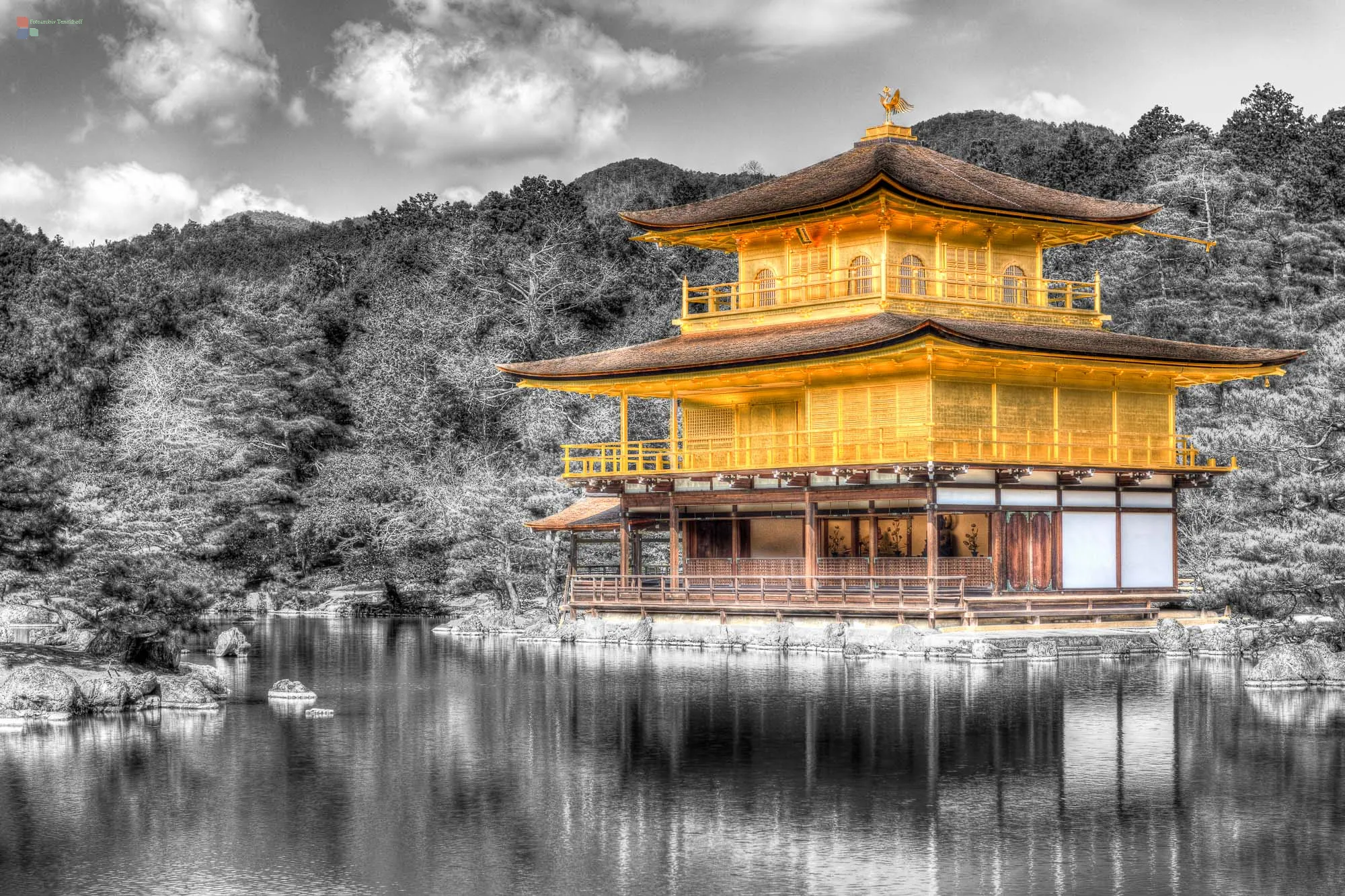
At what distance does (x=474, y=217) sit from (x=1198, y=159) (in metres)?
37.3

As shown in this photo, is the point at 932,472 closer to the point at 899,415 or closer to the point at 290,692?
the point at 899,415

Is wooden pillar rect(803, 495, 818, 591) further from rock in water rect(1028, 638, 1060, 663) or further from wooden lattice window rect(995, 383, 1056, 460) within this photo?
rock in water rect(1028, 638, 1060, 663)

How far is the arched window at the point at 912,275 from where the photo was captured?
40250 millimetres

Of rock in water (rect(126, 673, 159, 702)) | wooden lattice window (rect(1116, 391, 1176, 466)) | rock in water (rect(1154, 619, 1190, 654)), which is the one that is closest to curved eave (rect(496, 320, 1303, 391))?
wooden lattice window (rect(1116, 391, 1176, 466))

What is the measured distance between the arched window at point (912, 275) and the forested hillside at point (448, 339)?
7.54 m

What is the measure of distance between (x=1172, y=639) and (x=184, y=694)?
20.0m

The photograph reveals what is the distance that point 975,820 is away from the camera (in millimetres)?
16234

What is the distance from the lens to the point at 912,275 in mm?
40406

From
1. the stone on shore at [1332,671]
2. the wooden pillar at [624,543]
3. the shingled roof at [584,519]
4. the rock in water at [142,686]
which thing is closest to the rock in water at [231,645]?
the shingled roof at [584,519]

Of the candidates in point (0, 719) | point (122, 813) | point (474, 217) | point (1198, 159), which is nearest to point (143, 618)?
point (0, 719)

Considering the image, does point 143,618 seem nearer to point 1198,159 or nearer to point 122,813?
point 122,813

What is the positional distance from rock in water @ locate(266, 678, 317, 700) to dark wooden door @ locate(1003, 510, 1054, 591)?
16.7 metres

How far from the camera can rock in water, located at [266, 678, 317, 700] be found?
88.3 ft

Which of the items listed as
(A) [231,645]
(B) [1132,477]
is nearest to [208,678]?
(A) [231,645]
